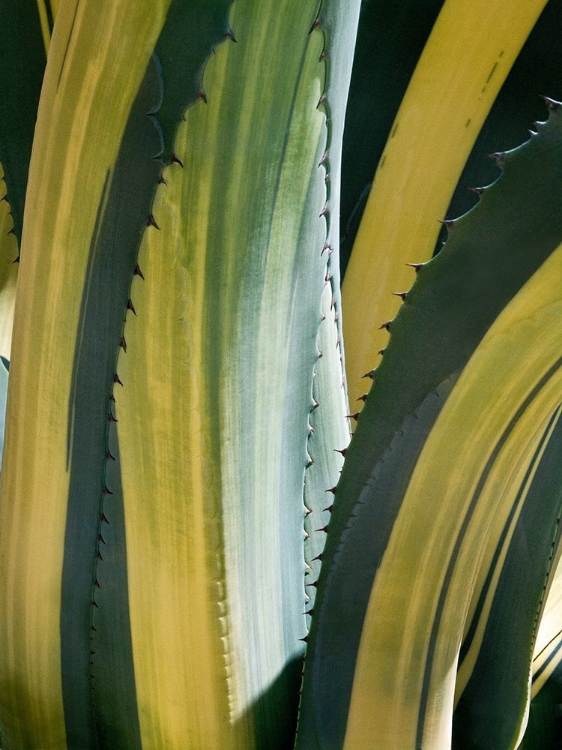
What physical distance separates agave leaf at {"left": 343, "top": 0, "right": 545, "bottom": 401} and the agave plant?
183 millimetres

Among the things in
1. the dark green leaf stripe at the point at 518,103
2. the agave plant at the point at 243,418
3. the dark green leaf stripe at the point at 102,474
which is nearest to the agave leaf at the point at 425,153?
the dark green leaf stripe at the point at 518,103

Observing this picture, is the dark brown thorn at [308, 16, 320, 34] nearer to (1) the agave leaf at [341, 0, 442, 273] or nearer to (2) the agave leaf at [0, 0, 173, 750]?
(2) the agave leaf at [0, 0, 173, 750]

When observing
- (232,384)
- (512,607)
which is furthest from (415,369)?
(512,607)

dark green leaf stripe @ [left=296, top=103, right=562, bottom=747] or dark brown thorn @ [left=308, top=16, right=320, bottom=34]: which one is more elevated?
dark brown thorn @ [left=308, top=16, right=320, bottom=34]

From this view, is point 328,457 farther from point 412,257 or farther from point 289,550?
point 412,257

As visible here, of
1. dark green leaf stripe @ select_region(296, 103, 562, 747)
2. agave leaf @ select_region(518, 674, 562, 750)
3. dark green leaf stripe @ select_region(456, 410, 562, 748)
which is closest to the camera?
dark green leaf stripe @ select_region(296, 103, 562, 747)

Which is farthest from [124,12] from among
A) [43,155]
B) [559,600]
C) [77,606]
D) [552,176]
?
[559,600]

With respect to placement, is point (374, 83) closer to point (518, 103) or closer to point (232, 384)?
point (518, 103)

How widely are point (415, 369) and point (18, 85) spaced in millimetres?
301

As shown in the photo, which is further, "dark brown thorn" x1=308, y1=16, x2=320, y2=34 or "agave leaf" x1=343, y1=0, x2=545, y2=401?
"agave leaf" x1=343, y1=0, x2=545, y2=401

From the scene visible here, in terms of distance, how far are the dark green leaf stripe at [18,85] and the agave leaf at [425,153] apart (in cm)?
28

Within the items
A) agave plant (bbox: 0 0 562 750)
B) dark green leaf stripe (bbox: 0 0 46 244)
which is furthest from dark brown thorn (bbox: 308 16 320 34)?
dark green leaf stripe (bbox: 0 0 46 244)

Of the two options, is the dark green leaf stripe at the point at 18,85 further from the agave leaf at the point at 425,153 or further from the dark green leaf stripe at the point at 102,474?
the agave leaf at the point at 425,153

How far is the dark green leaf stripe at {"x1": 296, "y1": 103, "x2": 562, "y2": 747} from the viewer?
0.34 meters
